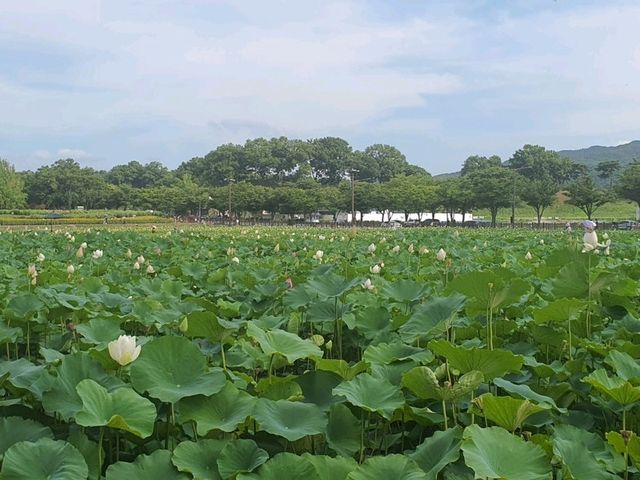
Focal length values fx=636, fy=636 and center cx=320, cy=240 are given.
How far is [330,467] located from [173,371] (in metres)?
0.48

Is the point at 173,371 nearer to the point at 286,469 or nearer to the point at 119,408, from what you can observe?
the point at 119,408

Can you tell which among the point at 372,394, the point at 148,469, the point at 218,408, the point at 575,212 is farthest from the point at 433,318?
the point at 575,212

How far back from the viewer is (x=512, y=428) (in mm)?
1391

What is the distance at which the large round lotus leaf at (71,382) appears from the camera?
4.68 ft

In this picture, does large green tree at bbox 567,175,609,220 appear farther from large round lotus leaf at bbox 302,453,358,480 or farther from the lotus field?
large round lotus leaf at bbox 302,453,358,480

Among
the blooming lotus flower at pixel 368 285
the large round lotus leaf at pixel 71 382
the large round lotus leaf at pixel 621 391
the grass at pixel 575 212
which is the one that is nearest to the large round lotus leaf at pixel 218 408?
the large round lotus leaf at pixel 71 382

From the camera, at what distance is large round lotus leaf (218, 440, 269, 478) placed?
1.22 metres

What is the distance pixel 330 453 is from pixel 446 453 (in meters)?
0.29

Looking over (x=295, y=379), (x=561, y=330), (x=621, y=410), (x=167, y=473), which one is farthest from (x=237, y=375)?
(x=561, y=330)

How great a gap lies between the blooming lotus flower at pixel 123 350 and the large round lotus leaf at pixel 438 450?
2.29ft

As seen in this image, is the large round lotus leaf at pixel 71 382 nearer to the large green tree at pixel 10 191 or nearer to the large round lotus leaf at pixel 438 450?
the large round lotus leaf at pixel 438 450

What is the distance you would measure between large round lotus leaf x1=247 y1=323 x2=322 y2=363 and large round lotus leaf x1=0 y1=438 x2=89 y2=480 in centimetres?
54

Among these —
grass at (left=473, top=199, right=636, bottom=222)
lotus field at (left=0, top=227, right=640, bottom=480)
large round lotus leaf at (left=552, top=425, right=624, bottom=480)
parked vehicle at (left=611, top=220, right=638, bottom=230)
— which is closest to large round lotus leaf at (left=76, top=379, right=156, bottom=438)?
lotus field at (left=0, top=227, right=640, bottom=480)

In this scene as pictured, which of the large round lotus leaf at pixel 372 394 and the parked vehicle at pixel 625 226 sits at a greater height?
the large round lotus leaf at pixel 372 394
